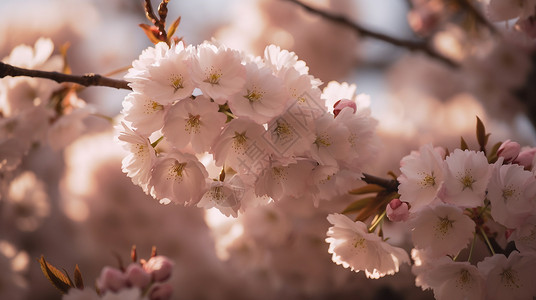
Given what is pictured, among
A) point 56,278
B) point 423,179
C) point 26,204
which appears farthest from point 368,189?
point 26,204

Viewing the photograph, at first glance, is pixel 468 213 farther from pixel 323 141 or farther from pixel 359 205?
pixel 323 141

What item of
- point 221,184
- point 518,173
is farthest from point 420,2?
point 221,184

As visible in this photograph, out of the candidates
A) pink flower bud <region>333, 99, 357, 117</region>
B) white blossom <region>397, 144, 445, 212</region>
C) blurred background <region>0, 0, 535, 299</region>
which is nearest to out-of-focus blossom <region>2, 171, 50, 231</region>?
blurred background <region>0, 0, 535, 299</region>

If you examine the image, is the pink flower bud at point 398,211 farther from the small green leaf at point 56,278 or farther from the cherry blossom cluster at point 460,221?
the small green leaf at point 56,278

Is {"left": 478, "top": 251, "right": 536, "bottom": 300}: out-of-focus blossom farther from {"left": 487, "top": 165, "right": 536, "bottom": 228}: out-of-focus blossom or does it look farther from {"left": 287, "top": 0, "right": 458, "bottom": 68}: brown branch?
{"left": 287, "top": 0, "right": 458, "bottom": 68}: brown branch

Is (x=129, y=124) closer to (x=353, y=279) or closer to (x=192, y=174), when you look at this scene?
(x=192, y=174)

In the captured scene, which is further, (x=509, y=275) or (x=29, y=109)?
(x=29, y=109)
